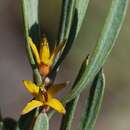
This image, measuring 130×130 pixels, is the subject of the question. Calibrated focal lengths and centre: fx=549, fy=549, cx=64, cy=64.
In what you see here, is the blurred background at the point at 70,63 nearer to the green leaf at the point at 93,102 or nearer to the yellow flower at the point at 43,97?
the green leaf at the point at 93,102

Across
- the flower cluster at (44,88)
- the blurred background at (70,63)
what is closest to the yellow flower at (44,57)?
the flower cluster at (44,88)

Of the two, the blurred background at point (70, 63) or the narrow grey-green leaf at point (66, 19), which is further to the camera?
the blurred background at point (70, 63)

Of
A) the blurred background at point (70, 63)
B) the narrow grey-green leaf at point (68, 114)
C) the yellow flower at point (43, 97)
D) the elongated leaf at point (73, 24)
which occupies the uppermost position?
the elongated leaf at point (73, 24)

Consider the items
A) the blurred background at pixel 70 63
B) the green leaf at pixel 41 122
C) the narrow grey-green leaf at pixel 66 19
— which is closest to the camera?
the green leaf at pixel 41 122

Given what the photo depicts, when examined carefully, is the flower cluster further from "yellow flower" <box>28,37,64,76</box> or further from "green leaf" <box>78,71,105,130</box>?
"green leaf" <box>78,71,105,130</box>

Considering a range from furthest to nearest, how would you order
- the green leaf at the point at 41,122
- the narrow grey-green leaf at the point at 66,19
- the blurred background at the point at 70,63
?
the blurred background at the point at 70,63 < the narrow grey-green leaf at the point at 66,19 < the green leaf at the point at 41,122

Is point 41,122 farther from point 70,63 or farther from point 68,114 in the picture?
point 70,63

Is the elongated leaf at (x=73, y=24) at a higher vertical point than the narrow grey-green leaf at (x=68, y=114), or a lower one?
higher
